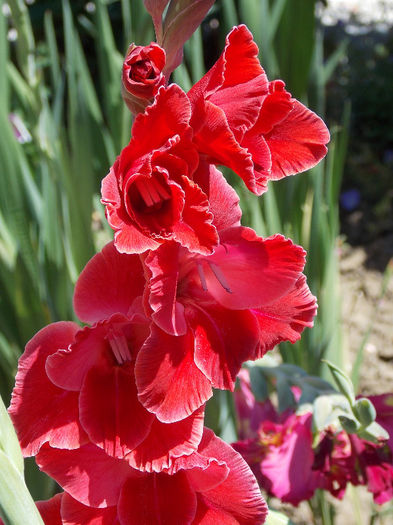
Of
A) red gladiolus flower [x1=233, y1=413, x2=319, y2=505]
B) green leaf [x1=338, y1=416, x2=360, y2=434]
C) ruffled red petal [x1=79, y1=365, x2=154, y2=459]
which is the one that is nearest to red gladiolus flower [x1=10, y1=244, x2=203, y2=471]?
ruffled red petal [x1=79, y1=365, x2=154, y2=459]

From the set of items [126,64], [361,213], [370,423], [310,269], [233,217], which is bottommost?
[361,213]

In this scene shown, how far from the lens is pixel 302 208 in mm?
1217

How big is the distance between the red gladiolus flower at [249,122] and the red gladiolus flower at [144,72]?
0.03m

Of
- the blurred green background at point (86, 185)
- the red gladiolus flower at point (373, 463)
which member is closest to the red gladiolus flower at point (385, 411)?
the red gladiolus flower at point (373, 463)

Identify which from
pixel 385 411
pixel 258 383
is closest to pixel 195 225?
pixel 258 383

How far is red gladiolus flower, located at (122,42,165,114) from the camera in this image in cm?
42

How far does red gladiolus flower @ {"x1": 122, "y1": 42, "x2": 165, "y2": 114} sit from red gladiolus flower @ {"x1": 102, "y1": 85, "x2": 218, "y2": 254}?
0.06 feet

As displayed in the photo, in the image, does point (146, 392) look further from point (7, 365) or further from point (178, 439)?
point (7, 365)

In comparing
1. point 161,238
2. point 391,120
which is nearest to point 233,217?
point 161,238

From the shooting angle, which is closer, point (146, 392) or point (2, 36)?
point (146, 392)

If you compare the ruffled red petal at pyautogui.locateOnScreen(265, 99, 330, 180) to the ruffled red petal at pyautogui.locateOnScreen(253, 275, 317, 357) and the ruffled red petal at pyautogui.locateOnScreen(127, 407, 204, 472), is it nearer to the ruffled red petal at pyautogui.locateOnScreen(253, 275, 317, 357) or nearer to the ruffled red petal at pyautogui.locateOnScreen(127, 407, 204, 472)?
the ruffled red petal at pyautogui.locateOnScreen(253, 275, 317, 357)

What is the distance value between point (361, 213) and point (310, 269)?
1.78 m

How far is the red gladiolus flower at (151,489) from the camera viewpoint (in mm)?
521

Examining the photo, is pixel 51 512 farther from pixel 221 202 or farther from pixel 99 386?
pixel 221 202
